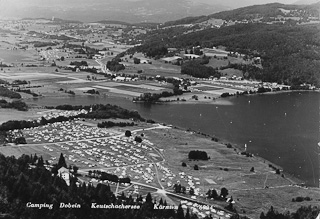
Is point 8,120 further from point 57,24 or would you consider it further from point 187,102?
point 57,24

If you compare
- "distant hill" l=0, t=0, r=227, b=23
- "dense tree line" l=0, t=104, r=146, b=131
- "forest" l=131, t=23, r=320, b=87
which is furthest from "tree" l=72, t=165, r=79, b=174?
"distant hill" l=0, t=0, r=227, b=23

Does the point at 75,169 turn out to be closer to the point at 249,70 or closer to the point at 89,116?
the point at 89,116

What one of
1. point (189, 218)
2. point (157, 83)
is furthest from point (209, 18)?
point (189, 218)

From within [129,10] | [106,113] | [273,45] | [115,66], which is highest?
[129,10]

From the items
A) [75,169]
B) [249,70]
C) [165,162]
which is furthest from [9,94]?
[249,70]

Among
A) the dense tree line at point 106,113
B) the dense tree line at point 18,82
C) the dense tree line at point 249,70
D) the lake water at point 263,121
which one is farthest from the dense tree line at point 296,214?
the dense tree line at point 249,70

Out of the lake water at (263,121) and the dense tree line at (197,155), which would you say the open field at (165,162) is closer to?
the dense tree line at (197,155)

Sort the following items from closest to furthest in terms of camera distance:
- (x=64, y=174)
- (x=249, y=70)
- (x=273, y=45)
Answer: (x=64, y=174) → (x=249, y=70) → (x=273, y=45)
